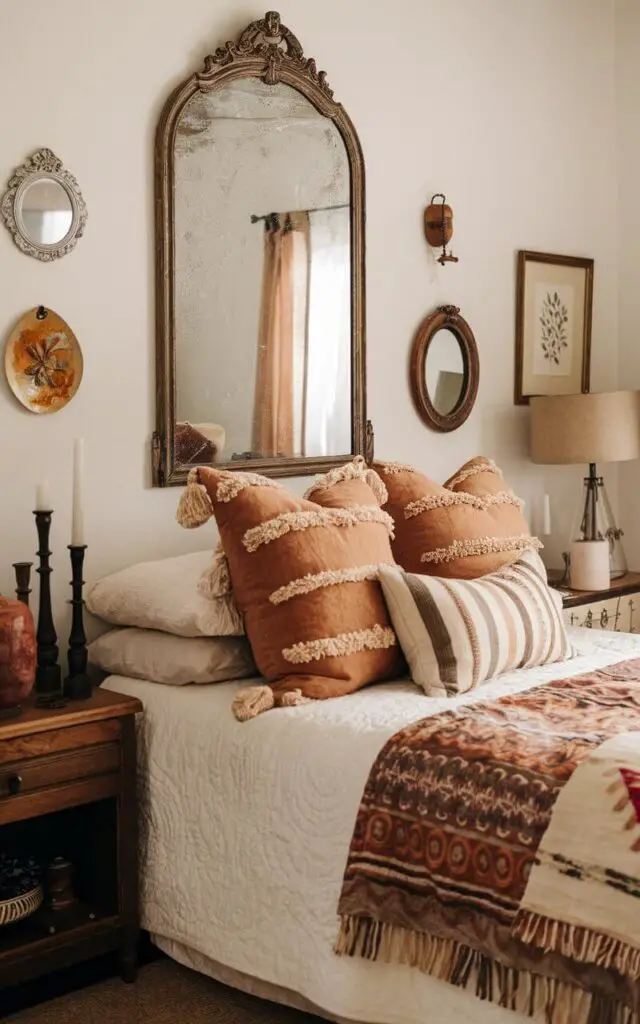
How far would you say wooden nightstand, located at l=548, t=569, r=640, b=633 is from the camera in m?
3.67

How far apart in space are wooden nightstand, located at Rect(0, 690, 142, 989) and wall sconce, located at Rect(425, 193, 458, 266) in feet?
6.00

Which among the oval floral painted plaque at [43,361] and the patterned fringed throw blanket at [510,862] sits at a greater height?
the oval floral painted plaque at [43,361]

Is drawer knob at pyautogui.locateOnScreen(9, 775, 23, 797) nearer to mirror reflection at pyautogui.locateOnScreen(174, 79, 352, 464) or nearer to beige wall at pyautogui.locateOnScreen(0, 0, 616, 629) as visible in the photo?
beige wall at pyautogui.locateOnScreen(0, 0, 616, 629)

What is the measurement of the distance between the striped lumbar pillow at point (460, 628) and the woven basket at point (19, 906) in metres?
0.93

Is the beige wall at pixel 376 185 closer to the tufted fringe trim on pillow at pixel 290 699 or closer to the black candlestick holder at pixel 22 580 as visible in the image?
the black candlestick holder at pixel 22 580

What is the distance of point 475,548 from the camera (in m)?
2.94

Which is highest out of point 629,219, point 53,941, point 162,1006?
point 629,219

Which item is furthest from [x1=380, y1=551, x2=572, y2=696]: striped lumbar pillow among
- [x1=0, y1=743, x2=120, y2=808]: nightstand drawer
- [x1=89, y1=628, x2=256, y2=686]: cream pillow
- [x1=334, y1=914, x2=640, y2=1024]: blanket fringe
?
[x1=0, y1=743, x2=120, y2=808]: nightstand drawer

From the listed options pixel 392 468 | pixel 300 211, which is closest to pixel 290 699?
pixel 392 468

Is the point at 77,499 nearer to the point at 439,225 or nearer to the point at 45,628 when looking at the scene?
the point at 45,628

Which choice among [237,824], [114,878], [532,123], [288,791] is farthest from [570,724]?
[532,123]

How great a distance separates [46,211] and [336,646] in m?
1.22

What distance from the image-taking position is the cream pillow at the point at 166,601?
260 cm

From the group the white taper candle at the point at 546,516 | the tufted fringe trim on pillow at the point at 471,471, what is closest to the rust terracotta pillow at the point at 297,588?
the tufted fringe trim on pillow at the point at 471,471
